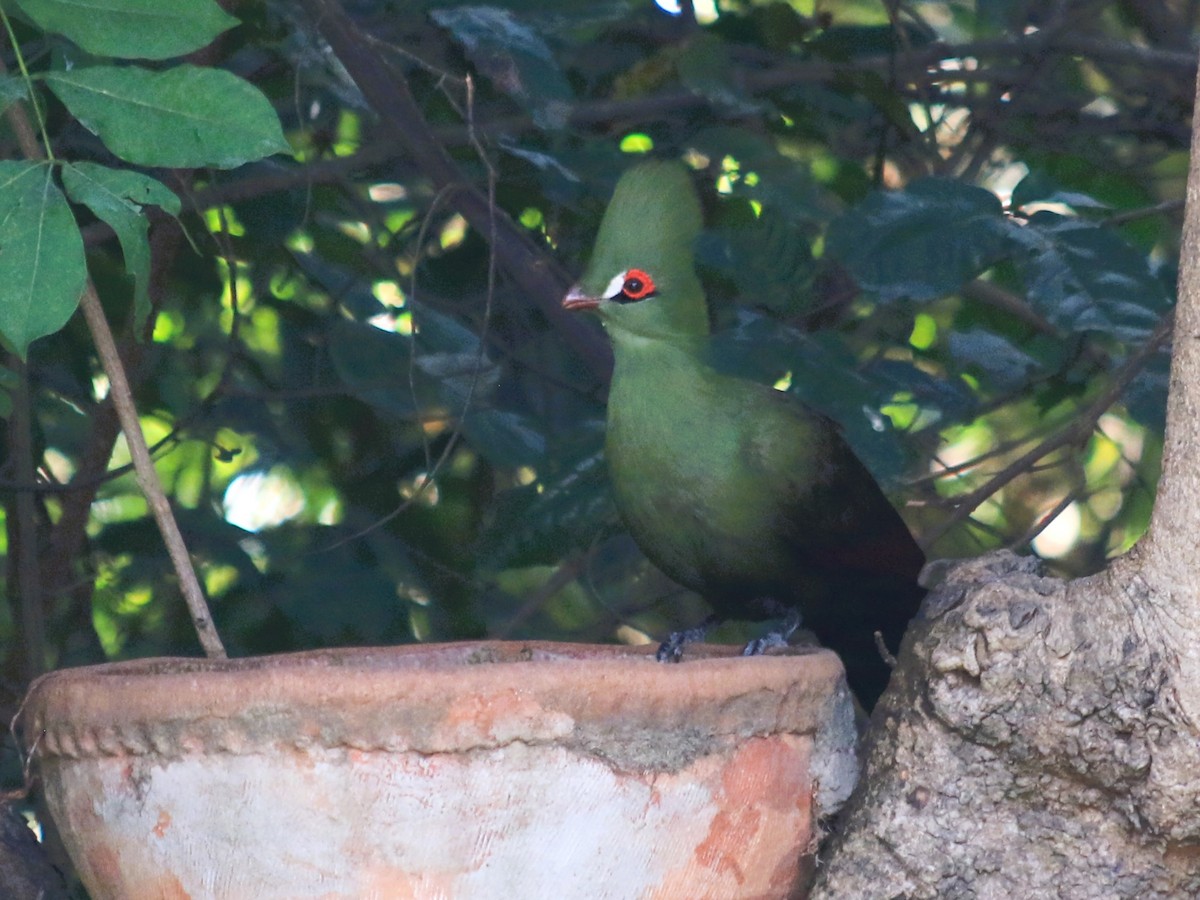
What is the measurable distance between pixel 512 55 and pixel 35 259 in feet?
3.44

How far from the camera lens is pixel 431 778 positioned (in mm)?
1301

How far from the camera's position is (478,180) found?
2703 mm

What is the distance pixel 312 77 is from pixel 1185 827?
190cm

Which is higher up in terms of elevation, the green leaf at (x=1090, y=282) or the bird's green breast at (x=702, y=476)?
the green leaf at (x=1090, y=282)

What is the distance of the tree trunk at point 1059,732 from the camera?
129 centimetres

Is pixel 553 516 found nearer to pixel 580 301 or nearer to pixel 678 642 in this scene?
pixel 580 301

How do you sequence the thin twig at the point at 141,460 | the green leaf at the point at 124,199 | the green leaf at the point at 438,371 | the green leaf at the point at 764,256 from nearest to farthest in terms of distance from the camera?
the green leaf at the point at 124,199
the thin twig at the point at 141,460
the green leaf at the point at 764,256
the green leaf at the point at 438,371

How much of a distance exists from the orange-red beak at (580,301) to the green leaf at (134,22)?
0.92 m

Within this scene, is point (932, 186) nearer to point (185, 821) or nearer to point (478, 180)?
point (478, 180)

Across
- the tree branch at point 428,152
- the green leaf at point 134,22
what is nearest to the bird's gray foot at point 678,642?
the tree branch at point 428,152

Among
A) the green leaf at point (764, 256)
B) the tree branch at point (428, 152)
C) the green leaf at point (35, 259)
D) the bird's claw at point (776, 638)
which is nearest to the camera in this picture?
the green leaf at point (35, 259)

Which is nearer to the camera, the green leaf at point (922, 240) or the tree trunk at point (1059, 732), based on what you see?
the tree trunk at point (1059, 732)

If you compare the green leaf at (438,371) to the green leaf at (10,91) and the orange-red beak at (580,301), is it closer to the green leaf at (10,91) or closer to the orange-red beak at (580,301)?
the orange-red beak at (580,301)

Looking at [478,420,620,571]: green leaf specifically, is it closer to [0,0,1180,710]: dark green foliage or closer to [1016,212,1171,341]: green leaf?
[0,0,1180,710]: dark green foliage
